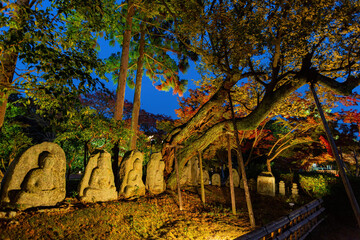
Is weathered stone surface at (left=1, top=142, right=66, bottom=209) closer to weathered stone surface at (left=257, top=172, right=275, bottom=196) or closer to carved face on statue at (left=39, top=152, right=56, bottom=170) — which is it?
carved face on statue at (left=39, top=152, right=56, bottom=170)

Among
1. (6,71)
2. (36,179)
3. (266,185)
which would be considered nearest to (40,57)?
(6,71)

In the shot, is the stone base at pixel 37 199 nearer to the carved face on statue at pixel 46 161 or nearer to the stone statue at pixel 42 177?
the stone statue at pixel 42 177

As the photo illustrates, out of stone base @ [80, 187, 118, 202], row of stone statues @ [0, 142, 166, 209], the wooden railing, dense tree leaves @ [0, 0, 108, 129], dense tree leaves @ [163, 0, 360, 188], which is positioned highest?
dense tree leaves @ [163, 0, 360, 188]

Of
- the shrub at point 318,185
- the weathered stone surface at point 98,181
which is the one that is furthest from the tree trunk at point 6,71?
the shrub at point 318,185

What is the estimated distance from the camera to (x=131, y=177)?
6.05 meters

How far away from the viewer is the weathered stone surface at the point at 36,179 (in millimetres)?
3799

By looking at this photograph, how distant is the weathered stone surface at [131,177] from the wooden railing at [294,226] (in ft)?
12.1

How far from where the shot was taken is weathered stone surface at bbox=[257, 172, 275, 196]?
28.4 feet

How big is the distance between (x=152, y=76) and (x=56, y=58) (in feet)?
35.5

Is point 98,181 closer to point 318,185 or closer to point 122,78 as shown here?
point 122,78

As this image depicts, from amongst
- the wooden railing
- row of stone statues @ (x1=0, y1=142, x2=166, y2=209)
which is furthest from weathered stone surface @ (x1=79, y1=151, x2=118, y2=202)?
the wooden railing

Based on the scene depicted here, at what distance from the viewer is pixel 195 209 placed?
621 centimetres

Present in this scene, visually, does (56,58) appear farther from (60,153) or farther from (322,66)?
(322,66)

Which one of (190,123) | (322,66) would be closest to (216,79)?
(190,123)
